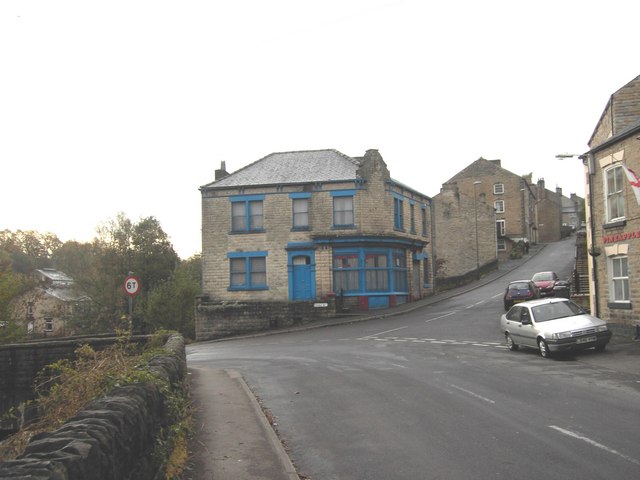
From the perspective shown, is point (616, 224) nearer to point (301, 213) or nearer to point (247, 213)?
point (301, 213)

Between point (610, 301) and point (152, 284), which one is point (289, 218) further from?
point (152, 284)

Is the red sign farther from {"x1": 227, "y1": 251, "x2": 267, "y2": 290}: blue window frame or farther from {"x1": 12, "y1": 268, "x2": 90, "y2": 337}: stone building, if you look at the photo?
{"x1": 12, "y1": 268, "x2": 90, "y2": 337}: stone building

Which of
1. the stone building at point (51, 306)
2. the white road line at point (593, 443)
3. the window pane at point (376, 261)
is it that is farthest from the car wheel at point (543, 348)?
the stone building at point (51, 306)

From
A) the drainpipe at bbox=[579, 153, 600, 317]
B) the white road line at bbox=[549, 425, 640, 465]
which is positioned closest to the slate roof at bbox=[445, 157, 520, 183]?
the drainpipe at bbox=[579, 153, 600, 317]

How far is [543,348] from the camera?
16.8 meters

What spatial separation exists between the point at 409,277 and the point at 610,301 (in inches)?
760

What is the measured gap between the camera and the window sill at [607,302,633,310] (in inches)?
782

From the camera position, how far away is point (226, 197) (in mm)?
37625

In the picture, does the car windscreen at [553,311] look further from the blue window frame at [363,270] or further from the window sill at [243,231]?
the window sill at [243,231]

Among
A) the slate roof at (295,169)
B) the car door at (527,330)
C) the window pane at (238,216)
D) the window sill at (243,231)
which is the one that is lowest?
the car door at (527,330)

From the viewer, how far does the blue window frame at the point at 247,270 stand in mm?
36938

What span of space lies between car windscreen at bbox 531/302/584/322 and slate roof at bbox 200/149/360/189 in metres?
19.8

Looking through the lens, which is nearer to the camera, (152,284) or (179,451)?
(179,451)

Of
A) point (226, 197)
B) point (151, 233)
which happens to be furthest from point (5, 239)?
point (226, 197)
